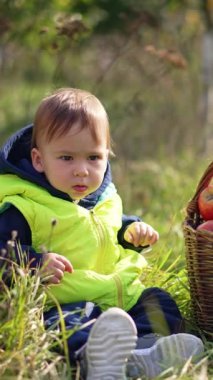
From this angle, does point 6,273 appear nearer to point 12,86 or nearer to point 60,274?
point 60,274

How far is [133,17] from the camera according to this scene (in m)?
9.39

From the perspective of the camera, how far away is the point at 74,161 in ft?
13.2

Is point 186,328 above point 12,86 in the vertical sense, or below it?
above

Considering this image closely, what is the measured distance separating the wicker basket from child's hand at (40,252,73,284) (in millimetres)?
597

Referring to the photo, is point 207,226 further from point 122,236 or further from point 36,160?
point 36,160

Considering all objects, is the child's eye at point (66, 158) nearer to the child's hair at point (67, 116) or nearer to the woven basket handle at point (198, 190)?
the child's hair at point (67, 116)

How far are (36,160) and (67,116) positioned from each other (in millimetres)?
260

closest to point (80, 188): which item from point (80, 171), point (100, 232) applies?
point (80, 171)

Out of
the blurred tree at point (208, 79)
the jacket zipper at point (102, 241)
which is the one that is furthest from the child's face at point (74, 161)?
the blurred tree at point (208, 79)

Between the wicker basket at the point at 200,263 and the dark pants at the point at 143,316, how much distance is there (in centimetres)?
10

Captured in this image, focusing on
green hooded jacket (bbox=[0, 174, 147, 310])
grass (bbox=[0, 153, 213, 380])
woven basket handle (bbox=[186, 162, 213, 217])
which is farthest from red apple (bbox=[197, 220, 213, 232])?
grass (bbox=[0, 153, 213, 380])

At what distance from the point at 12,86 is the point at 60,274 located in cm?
1028

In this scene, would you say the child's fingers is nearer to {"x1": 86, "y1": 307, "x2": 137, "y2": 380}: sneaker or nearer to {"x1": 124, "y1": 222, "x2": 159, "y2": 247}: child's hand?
{"x1": 86, "y1": 307, "x2": 137, "y2": 380}: sneaker

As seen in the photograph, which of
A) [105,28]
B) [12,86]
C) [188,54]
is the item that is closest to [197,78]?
[188,54]
